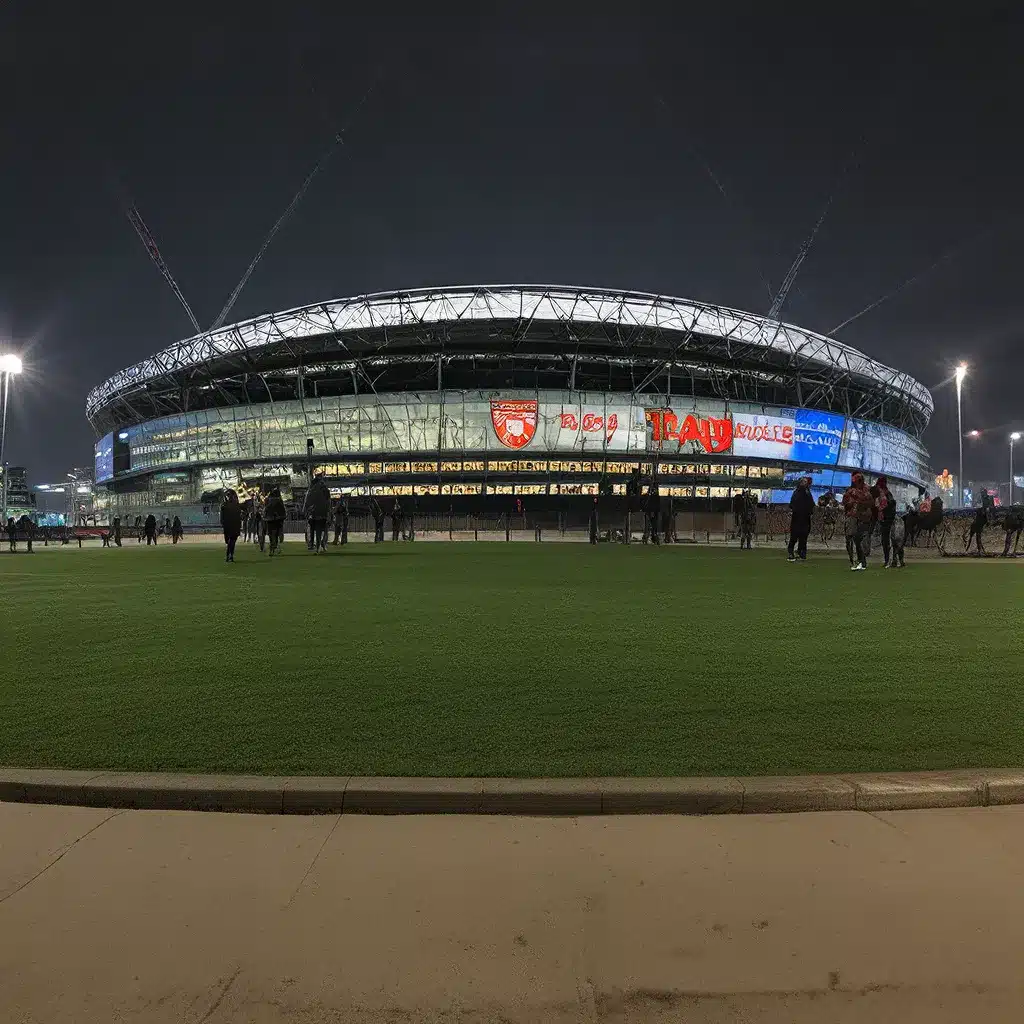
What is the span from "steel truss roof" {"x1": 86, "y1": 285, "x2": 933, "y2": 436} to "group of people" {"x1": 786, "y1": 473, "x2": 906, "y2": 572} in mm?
42963

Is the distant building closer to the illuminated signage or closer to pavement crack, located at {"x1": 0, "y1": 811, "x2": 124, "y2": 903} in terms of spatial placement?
the illuminated signage

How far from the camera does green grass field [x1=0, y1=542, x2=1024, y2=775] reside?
4074mm

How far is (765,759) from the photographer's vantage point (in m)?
3.96

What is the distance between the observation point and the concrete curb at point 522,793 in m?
3.49

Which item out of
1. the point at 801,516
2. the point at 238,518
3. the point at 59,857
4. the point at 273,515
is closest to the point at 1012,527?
the point at 801,516

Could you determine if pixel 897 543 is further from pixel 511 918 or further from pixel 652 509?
pixel 511 918

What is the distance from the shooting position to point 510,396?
63.7m

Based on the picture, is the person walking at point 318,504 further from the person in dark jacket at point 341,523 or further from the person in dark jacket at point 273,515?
the person in dark jacket at point 341,523

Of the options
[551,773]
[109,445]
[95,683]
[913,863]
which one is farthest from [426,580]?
[109,445]

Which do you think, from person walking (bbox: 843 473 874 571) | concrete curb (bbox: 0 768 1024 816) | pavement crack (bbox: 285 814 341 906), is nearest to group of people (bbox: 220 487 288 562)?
person walking (bbox: 843 473 874 571)

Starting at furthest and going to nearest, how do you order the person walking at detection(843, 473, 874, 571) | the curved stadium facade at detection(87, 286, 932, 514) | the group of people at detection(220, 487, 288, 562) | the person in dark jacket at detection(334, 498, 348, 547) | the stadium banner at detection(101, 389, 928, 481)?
1. the stadium banner at detection(101, 389, 928, 481)
2. the curved stadium facade at detection(87, 286, 932, 514)
3. the person in dark jacket at detection(334, 498, 348, 547)
4. the group of people at detection(220, 487, 288, 562)
5. the person walking at detection(843, 473, 874, 571)

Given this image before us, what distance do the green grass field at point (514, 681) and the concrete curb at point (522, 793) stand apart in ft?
0.69

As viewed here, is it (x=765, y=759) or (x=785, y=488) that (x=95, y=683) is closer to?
(x=765, y=759)

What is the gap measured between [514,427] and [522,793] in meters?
60.4
